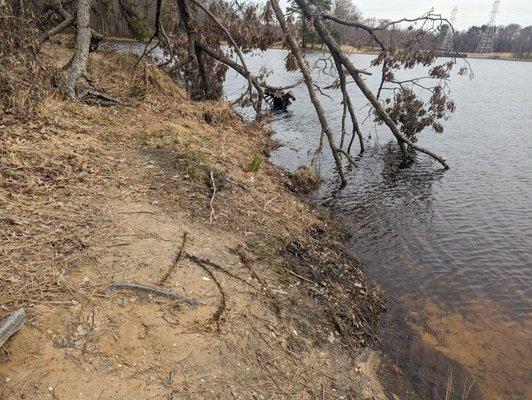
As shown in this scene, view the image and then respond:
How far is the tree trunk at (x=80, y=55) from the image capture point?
28.7ft

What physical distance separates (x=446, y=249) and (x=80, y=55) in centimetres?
889

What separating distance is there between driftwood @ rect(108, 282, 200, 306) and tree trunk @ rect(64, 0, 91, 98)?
6.35 meters

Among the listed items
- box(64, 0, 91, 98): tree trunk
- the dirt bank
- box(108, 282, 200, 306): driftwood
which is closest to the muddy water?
the dirt bank

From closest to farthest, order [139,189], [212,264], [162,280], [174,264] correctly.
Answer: [162,280] → [174,264] → [212,264] → [139,189]

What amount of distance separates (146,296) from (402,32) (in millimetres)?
10643

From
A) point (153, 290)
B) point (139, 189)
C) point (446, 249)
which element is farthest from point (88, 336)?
point (446, 249)

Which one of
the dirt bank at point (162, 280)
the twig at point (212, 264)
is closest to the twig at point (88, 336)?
the dirt bank at point (162, 280)

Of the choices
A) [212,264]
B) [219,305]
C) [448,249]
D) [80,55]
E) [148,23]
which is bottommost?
[448,249]

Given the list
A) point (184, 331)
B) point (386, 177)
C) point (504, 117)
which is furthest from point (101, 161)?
point (504, 117)

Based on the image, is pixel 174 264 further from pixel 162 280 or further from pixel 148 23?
pixel 148 23

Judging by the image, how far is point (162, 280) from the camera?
3988 mm

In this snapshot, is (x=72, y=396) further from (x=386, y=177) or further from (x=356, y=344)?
(x=386, y=177)

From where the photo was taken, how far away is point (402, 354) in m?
4.85

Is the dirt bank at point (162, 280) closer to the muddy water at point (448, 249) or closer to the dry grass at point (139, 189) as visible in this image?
the dry grass at point (139, 189)
